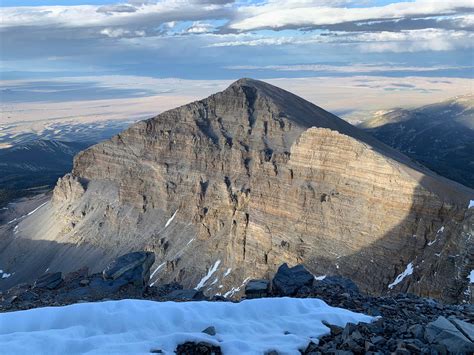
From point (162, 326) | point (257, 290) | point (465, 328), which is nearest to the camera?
point (465, 328)

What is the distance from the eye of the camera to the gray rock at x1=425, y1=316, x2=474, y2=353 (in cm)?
1335

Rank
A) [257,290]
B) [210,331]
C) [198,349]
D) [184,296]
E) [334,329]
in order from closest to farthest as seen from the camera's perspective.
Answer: [198,349], [210,331], [334,329], [257,290], [184,296]

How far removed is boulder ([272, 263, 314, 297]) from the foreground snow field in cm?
650

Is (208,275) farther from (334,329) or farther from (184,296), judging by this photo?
(334,329)

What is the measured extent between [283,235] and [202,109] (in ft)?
127

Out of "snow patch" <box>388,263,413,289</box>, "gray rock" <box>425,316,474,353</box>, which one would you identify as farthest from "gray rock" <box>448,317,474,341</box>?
"snow patch" <box>388,263,413,289</box>

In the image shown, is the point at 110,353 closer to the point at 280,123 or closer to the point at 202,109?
the point at 280,123

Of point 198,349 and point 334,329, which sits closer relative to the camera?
point 198,349

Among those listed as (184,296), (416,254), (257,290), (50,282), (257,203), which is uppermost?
(257,290)

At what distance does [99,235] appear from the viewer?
91.5 m

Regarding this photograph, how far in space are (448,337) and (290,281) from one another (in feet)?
39.8

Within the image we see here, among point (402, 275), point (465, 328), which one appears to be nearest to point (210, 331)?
point (465, 328)

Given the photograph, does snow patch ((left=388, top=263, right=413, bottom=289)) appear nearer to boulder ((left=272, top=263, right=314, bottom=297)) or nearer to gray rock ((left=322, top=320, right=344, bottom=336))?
boulder ((left=272, top=263, right=314, bottom=297))

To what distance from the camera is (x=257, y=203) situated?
7256 centimetres
